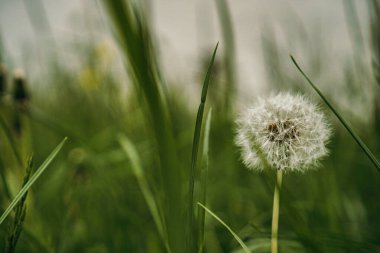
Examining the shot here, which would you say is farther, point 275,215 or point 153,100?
point 275,215

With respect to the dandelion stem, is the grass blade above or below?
above

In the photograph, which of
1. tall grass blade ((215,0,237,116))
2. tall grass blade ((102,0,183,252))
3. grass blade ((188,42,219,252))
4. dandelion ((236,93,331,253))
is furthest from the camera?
tall grass blade ((215,0,237,116))

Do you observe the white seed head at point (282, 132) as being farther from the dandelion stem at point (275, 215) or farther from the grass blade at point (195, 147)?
the grass blade at point (195, 147)

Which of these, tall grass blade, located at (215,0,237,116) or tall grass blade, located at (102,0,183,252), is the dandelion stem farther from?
tall grass blade, located at (215,0,237,116)

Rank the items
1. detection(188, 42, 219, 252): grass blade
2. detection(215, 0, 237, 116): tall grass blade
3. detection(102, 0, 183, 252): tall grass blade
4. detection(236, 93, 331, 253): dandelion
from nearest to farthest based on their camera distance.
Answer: detection(102, 0, 183, 252): tall grass blade → detection(188, 42, 219, 252): grass blade → detection(236, 93, 331, 253): dandelion → detection(215, 0, 237, 116): tall grass blade

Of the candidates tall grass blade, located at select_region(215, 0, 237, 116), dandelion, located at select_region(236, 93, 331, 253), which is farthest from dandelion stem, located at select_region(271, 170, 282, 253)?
tall grass blade, located at select_region(215, 0, 237, 116)

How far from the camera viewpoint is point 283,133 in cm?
81

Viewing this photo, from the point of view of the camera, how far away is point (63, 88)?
136 inches

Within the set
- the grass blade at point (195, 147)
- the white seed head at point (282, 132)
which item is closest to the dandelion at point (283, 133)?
the white seed head at point (282, 132)

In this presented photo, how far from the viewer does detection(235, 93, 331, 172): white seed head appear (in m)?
0.78

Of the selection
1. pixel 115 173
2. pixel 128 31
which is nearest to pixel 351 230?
pixel 115 173

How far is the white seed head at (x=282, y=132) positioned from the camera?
78 cm

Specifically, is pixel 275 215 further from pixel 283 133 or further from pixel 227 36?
pixel 227 36

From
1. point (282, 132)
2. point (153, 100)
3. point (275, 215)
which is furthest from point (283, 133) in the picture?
point (153, 100)
